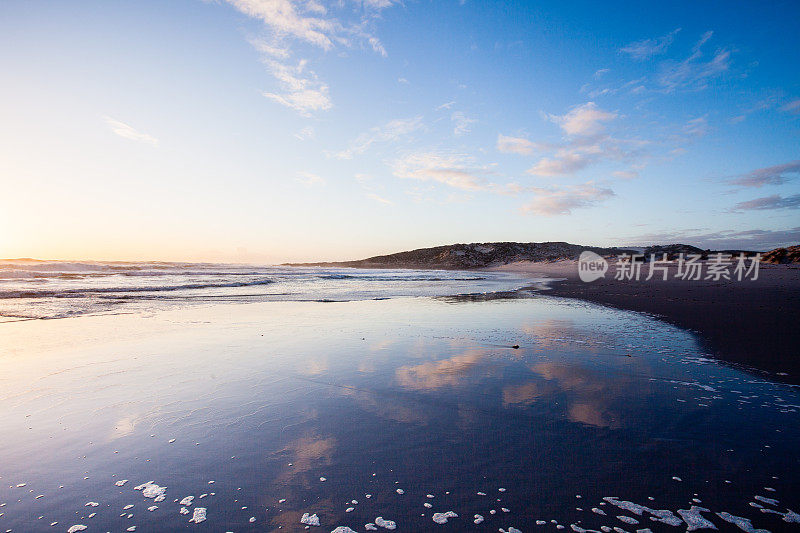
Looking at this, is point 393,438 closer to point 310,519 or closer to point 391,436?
point 391,436

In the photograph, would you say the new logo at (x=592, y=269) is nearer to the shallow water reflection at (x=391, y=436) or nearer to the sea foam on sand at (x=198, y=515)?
the shallow water reflection at (x=391, y=436)

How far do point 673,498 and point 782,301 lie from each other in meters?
14.0

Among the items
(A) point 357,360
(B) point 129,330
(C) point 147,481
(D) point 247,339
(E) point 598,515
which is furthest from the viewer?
(B) point 129,330

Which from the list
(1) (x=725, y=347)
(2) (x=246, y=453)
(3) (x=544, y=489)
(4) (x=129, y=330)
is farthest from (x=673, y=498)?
(4) (x=129, y=330)

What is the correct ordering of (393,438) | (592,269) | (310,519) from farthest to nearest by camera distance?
(592,269) → (393,438) → (310,519)

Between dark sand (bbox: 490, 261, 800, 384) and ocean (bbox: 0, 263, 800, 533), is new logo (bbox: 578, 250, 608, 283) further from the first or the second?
ocean (bbox: 0, 263, 800, 533)

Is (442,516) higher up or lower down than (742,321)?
lower down

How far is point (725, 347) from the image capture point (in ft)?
21.5

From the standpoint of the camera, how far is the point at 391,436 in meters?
3.34

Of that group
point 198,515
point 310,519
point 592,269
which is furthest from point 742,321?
point 592,269

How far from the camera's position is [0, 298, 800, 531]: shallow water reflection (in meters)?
2.37

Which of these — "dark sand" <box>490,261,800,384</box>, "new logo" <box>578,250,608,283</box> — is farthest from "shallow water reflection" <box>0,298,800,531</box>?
"new logo" <box>578,250,608,283</box>

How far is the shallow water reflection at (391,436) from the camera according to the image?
237cm

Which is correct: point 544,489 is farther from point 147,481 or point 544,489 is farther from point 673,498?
point 147,481
